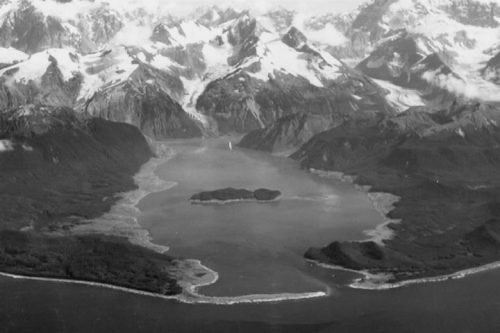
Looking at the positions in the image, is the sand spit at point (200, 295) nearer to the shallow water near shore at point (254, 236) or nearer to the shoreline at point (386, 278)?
the shallow water near shore at point (254, 236)

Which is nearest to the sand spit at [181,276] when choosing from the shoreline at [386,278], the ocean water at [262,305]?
the ocean water at [262,305]

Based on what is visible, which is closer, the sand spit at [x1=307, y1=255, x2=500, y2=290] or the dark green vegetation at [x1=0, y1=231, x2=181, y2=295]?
the sand spit at [x1=307, y1=255, x2=500, y2=290]

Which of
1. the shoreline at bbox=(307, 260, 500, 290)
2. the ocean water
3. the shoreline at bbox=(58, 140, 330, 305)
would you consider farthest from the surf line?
the shoreline at bbox=(307, 260, 500, 290)

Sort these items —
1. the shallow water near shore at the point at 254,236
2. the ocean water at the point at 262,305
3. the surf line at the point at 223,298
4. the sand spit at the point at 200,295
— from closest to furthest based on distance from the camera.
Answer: the ocean water at the point at 262,305 → the surf line at the point at 223,298 → the sand spit at the point at 200,295 → the shallow water near shore at the point at 254,236

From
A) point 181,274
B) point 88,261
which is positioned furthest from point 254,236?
point 88,261

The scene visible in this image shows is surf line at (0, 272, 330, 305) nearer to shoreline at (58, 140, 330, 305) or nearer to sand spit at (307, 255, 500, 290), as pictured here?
shoreline at (58, 140, 330, 305)

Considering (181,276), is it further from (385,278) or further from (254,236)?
(254,236)

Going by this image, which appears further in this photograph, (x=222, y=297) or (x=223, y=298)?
(x=222, y=297)

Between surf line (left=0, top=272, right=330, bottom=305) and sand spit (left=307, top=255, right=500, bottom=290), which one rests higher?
sand spit (left=307, top=255, right=500, bottom=290)

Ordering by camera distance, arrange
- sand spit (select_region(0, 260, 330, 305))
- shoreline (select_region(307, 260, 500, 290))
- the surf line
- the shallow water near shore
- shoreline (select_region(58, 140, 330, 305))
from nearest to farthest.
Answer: the surf line < sand spit (select_region(0, 260, 330, 305)) < shoreline (select_region(58, 140, 330, 305)) < shoreline (select_region(307, 260, 500, 290)) < the shallow water near shore
